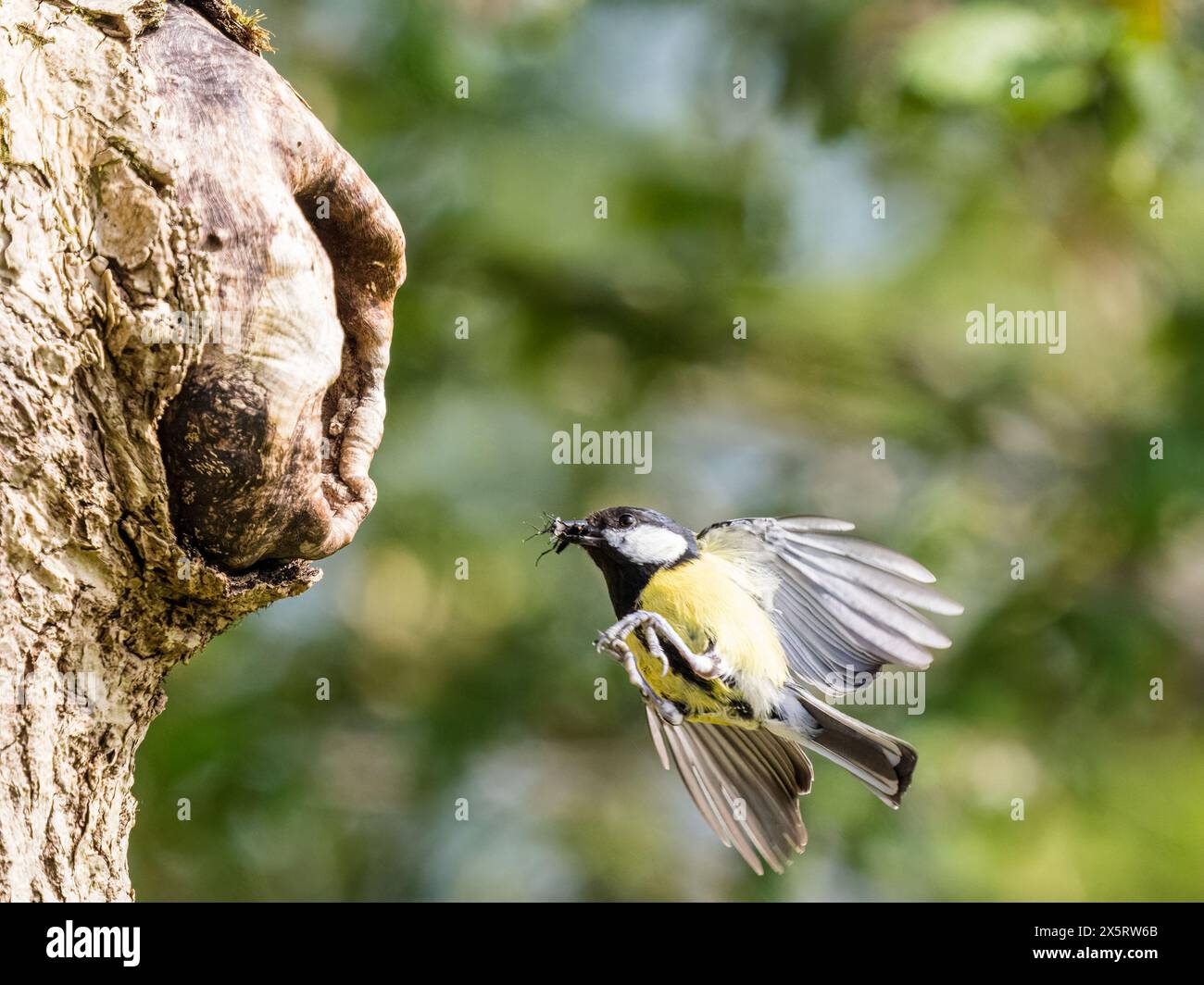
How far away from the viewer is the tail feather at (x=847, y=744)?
2.81 metres

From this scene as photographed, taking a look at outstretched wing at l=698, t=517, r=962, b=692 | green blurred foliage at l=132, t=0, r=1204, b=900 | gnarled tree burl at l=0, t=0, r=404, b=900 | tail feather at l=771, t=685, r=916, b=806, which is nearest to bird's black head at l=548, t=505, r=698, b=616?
outstretched wing at l=698, t=517, r=962, b=692

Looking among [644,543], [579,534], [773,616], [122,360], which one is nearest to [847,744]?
[773,616]

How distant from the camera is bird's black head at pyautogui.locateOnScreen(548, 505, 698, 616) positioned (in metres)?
2.82

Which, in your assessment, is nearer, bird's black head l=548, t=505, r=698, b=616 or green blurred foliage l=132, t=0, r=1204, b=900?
bird's black head l=548, t=505, r=698, b=616

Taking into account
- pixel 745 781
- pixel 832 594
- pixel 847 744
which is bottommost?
pixel 745 781

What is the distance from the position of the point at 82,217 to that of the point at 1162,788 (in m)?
4.68

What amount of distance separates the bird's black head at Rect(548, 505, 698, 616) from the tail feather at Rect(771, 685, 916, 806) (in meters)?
0.39

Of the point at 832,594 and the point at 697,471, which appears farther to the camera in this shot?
the point at 697,471

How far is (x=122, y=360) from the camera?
2082 millimetres

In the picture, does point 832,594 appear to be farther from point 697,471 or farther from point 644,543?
point 697,471

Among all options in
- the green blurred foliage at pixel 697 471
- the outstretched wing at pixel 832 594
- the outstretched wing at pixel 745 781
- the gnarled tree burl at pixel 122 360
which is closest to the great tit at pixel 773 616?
the outstretched wing at pixel 832 594

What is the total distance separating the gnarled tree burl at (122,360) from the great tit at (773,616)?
865mm

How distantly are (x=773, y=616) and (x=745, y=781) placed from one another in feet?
1.59

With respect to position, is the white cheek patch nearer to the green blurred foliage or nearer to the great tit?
the great tit
